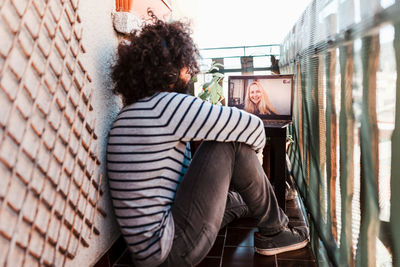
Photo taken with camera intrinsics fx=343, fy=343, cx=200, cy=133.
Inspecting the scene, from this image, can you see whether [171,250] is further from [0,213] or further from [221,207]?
[0,213]

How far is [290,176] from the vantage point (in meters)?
2.69

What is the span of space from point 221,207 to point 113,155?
0.45m

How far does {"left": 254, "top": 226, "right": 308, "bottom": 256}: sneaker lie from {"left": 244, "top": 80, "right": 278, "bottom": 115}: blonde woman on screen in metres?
0.80

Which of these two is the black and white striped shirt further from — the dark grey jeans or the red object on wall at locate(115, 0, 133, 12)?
the red object on wall at locate(115, 0, 133, 12)

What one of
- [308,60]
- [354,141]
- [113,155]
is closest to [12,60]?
[113,155]

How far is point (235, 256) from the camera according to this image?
1584mm

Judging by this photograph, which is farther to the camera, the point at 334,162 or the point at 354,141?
the point at 334,162

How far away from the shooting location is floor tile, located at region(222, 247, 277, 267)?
151 cm

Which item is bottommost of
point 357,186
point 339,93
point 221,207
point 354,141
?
point 221,207

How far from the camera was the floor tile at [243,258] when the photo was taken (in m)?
1.51

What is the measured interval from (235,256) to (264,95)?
1.00m

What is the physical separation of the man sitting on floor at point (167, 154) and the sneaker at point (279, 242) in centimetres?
34

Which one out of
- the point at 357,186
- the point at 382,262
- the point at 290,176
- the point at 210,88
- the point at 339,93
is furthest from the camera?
the point at 210,88

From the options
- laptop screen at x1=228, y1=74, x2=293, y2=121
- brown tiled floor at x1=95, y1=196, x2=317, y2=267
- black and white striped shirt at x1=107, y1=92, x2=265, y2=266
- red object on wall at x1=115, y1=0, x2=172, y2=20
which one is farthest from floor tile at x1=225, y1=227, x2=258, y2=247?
red object on wall at x1=115, y1=0, x2=172, y2=20
